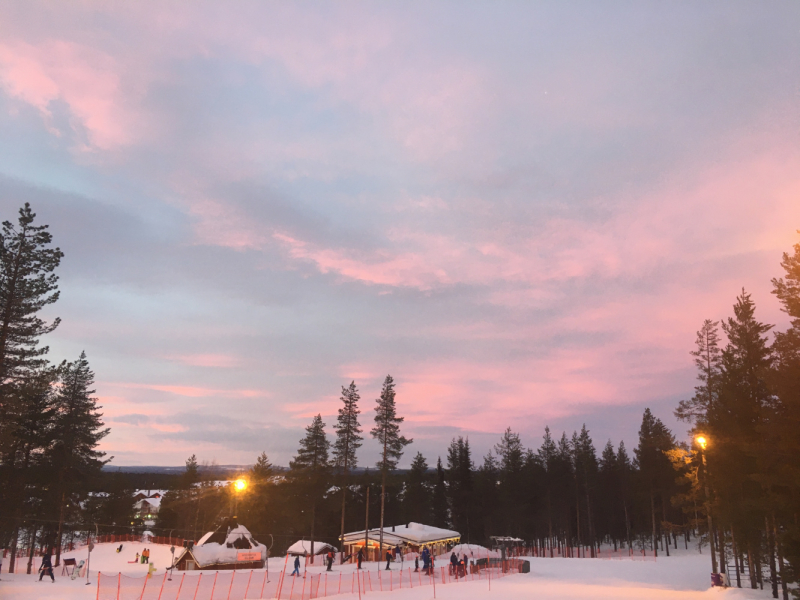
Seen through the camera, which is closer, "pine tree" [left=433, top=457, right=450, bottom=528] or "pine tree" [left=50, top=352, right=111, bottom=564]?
"pine tree" [left=50, top=352, right=111, bottom=564]

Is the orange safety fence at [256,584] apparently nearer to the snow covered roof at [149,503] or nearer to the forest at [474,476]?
the forest at [474,476]

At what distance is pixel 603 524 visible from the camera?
85.3 meters

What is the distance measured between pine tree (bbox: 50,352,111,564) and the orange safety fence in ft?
41.2

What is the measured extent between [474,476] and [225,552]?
64.2 meters

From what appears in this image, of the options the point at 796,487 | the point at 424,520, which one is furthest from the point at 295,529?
the point at 796,487

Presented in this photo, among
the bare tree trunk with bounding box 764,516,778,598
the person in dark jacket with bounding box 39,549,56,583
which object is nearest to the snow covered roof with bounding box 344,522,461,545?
the person in dark jacket with bounding box 39,549,56,583

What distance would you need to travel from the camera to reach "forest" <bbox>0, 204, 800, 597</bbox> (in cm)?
2619

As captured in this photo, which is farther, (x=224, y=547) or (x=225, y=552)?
(x=224, y=547)

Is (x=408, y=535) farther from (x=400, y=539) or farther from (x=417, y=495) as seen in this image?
(x=417, y=495)

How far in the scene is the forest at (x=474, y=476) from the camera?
26.2m

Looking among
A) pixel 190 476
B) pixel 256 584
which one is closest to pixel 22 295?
pixel 256 584

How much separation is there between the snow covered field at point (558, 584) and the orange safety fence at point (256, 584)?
1489 mm

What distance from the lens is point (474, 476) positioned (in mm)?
96625

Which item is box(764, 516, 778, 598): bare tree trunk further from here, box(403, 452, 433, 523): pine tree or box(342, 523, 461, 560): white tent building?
Result: box(403, 452, 433, 523): pine tree
